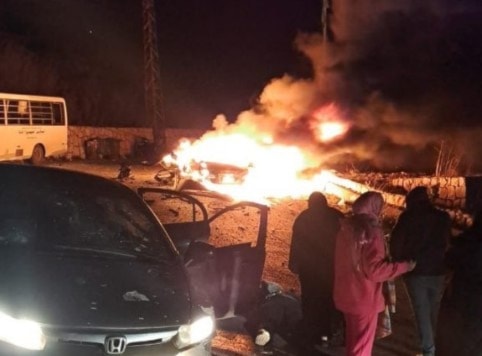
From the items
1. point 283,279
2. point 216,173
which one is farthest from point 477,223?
point 216,173

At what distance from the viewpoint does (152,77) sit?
93.8 feet

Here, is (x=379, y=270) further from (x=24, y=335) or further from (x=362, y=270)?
(x=24, y=335)

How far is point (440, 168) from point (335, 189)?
3178 mm

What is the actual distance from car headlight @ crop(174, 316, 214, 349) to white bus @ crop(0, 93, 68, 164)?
18116 millimetres

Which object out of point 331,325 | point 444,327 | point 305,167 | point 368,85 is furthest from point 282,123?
point 444,327

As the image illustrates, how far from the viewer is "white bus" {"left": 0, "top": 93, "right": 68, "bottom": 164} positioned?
70.0 feet

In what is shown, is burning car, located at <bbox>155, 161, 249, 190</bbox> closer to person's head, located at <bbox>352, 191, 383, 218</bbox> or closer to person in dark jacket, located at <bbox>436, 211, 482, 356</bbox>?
person's head, located at <bbox>352, 191, 383, 218</bbox>

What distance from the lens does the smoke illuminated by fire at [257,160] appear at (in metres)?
18.5

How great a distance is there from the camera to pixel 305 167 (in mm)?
20797

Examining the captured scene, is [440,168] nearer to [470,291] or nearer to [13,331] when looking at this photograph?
[470,291]

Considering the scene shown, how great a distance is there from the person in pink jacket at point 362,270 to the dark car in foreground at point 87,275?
113 cm

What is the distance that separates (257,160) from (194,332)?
16376 mm

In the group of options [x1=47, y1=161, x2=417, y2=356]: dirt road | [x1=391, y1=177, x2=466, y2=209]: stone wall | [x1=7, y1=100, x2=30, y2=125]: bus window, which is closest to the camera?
[x1=47, y1=161, x2=417, y2=356]: dirt road

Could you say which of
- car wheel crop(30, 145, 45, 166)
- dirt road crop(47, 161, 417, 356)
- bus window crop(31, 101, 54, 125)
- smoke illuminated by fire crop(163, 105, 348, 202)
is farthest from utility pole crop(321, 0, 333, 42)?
car wheel crop(30, 145, 45, 166)
